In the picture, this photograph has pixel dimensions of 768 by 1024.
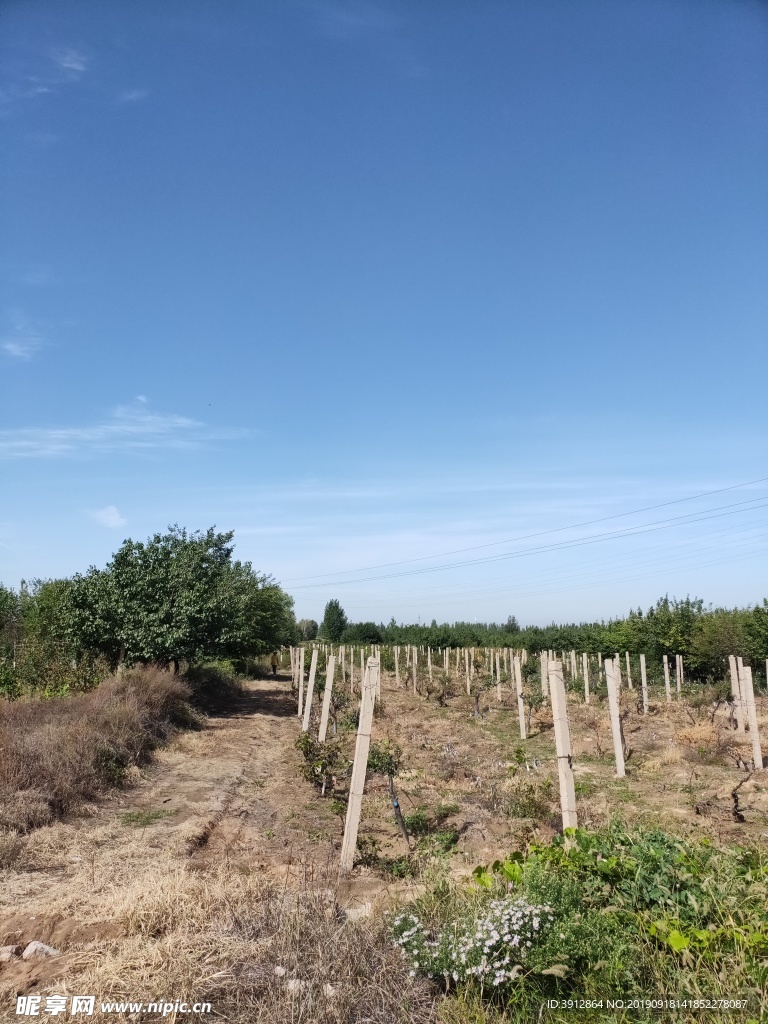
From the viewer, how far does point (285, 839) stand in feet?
25.6

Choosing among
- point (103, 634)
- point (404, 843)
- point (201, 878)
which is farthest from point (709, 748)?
point (103, 634)

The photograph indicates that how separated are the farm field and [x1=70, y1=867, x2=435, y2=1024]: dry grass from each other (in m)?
0.01

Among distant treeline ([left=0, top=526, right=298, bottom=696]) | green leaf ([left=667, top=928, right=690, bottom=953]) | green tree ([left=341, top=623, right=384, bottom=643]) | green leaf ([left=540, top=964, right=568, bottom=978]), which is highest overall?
distant treeline ([left=0, top=526, right=298, bottom=696])

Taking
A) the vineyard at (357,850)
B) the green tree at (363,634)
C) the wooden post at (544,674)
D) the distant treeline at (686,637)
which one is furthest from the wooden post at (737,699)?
the green tree at (363,634)

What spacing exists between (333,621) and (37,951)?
6925 cm

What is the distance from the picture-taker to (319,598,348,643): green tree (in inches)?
2827

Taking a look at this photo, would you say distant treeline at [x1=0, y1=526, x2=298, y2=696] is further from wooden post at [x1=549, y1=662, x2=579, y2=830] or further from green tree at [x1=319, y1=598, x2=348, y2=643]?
green tree at [x1=319, y1=598, x2=348, y2=643]

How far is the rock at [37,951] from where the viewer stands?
161 inches

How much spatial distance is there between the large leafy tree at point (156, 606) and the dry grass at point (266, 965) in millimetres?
15036

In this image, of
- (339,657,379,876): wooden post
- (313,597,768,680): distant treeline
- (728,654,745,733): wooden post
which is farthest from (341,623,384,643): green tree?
(339,657,379,876): wooden post

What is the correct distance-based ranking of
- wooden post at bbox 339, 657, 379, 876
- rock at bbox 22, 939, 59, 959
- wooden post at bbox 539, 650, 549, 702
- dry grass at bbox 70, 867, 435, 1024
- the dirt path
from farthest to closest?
wooden post at bbox 539, 650, 549, 702 < wooden post at bbox 339, 657, 379, 876 < the dirt path < rock at bbox 22, 939, 59, 959 < dry grass at bbox 70, 867, 435, 1024

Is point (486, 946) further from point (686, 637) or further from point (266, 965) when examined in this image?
point (686, 637)

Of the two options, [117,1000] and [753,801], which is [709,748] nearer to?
[753,801]

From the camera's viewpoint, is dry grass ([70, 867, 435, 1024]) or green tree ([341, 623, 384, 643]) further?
green tree ([341, 623, 384, 643])
